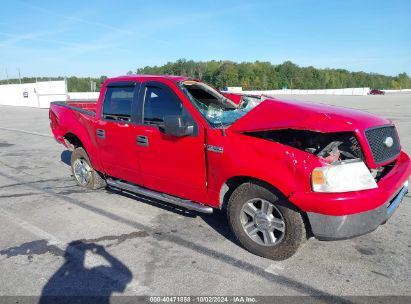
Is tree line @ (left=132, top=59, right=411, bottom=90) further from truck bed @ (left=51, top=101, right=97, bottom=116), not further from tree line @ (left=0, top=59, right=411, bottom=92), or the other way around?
truck bed @ (left=51, top=101, right=97, bottom=116)

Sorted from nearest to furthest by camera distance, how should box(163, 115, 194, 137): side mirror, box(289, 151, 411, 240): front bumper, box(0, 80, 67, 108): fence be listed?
1. box(289, 151, 411, 240): front bumper
2. box(163, 115, 194, 137): side mirror
3. box(0, 80, 67, 108): fence

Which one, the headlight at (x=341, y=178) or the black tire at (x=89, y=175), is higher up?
the headlight at (x=341, y=178)

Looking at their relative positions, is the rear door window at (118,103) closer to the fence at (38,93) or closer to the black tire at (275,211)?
the black tire at (275,211)

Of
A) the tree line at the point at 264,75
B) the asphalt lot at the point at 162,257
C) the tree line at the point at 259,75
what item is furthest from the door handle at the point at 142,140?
the tree line at the point at 264,75

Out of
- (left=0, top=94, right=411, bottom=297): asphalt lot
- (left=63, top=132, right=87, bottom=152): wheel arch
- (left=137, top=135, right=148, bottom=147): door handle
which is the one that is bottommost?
(left=0, top=94, right=411, bottom=297): asphalt lot

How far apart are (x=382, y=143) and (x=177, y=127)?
2107 millimetres

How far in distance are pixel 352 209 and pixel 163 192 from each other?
93.3 inches

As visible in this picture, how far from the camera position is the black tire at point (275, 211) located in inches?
135

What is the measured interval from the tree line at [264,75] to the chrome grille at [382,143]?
91997 millimetres

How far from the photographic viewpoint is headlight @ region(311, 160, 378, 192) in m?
3.18

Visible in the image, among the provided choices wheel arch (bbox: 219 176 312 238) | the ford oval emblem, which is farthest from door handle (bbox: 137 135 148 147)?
the ford oval emblem

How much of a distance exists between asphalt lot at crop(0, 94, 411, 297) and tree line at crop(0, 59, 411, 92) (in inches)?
3451

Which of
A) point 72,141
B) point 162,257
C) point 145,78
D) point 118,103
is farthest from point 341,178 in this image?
point 72,141

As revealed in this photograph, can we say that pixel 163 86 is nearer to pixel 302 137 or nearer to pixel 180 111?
pixel 180 111
